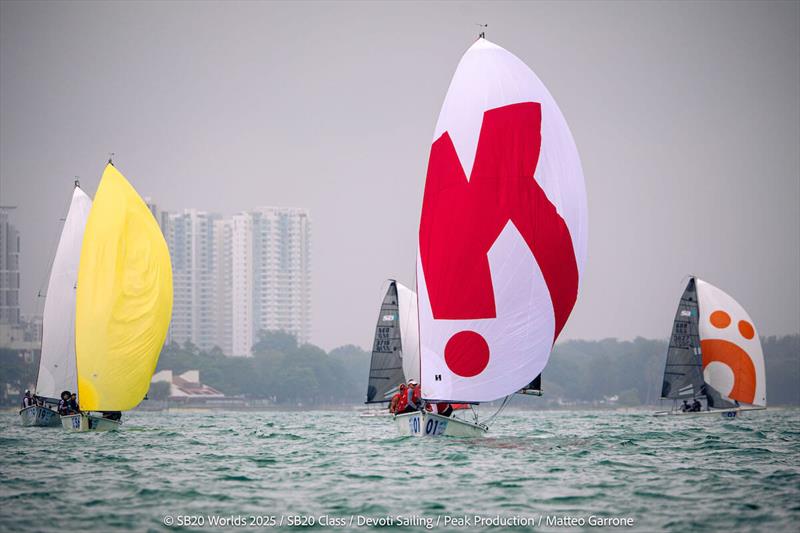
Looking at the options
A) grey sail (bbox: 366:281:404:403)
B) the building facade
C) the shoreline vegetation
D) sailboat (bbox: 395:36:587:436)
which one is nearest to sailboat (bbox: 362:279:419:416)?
grey sail (bbox: 366:281:404:403)

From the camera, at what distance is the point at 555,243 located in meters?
25.2

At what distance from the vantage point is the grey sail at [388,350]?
4909 centimetres

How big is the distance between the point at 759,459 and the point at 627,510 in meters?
8.85

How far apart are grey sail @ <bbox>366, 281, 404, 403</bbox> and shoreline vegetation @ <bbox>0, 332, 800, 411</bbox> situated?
8338 cm

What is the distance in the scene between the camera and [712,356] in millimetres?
48156

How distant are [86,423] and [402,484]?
57.8 feet

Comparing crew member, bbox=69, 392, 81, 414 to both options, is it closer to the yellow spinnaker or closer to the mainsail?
the yellow spinnaker

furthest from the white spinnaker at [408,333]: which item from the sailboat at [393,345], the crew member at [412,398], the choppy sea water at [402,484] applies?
the choppy sea water at [402,484]

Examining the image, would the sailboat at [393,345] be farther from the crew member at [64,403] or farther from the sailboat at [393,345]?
the crew member at [64,403]

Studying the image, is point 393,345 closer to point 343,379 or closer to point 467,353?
point 467,353

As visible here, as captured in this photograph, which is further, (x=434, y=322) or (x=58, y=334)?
(x=58, y=334)

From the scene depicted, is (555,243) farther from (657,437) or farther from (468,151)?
(657,437)

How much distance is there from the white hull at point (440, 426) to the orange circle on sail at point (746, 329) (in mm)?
25213

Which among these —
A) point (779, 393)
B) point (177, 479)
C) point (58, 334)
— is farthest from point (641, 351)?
point (177, 479)
